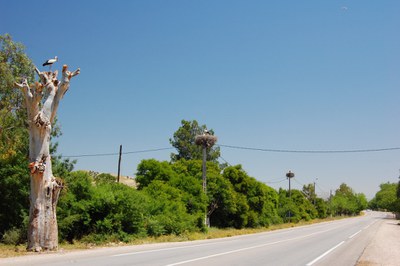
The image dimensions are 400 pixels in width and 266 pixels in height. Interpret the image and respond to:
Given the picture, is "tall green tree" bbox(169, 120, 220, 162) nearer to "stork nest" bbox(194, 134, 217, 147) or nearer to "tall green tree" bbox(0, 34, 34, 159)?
"stork nest" bbox(194, 134, 217, 147)

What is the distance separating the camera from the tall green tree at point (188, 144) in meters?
70.7

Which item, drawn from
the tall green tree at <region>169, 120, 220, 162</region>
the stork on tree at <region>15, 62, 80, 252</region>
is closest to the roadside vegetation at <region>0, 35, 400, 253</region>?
the stork on tree at <region>15, 62, 80, 252</region>

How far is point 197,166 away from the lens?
44031 millimetres

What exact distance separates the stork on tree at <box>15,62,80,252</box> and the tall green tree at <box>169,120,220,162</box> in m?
53.6

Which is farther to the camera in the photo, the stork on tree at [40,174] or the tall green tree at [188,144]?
the tall green tree at [188,144]

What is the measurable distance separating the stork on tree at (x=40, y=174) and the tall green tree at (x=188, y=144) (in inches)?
2109

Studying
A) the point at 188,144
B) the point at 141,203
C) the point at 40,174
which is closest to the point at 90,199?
the point at 141,203

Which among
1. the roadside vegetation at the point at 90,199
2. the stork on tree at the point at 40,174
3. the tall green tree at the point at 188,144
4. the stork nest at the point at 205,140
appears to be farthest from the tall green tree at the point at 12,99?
the tall green tree at the point at 188,144

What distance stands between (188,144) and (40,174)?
5539 cm

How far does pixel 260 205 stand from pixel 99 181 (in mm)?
29223

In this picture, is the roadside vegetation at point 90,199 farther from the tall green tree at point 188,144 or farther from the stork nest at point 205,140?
the tall green tree at point 188,144

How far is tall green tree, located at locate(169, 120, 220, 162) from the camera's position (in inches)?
2783

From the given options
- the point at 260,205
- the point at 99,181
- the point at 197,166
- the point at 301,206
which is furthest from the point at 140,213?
the point at 301,206

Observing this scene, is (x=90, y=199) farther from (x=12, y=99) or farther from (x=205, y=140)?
(x=205, y=140)
